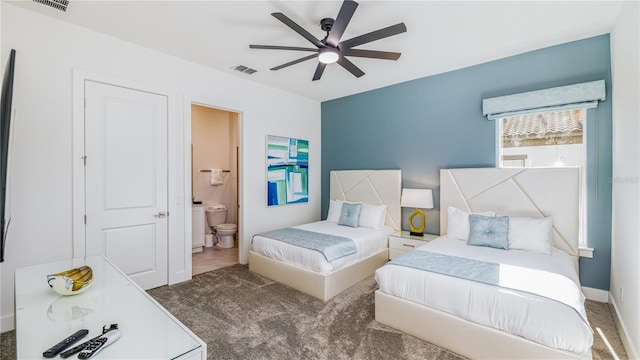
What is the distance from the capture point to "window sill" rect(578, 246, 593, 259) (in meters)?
3.03

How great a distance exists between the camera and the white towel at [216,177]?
5.80 m

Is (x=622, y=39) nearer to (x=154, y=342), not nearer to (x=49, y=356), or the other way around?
(x=154, y=342)

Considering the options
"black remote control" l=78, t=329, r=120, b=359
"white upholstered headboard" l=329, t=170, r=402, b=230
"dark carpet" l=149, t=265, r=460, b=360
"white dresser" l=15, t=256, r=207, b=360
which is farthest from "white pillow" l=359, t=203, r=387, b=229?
"black remote control" l=78, t=329, r=120, b=359

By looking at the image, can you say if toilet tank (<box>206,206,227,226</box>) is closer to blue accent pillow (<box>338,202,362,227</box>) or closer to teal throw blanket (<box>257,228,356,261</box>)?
teal throw blanket (<box>257,228,356,261</box>)

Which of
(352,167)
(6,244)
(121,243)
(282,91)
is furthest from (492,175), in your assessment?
(6,244)

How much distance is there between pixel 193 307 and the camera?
9.62 feet

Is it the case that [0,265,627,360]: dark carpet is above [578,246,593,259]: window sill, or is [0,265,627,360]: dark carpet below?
below

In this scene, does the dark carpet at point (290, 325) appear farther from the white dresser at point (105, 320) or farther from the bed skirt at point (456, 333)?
the white dresser at point (105, 320)

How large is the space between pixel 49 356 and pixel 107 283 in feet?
2.49

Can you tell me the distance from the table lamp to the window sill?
1.61 meters

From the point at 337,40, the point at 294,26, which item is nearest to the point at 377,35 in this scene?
the point at 337,40

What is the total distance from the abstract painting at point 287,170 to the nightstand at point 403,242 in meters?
1.85

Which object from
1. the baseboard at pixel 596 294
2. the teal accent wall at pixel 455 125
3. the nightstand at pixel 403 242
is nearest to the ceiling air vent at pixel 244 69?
the teal accent wall at pixel 455 125

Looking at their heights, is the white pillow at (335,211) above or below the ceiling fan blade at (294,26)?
below
